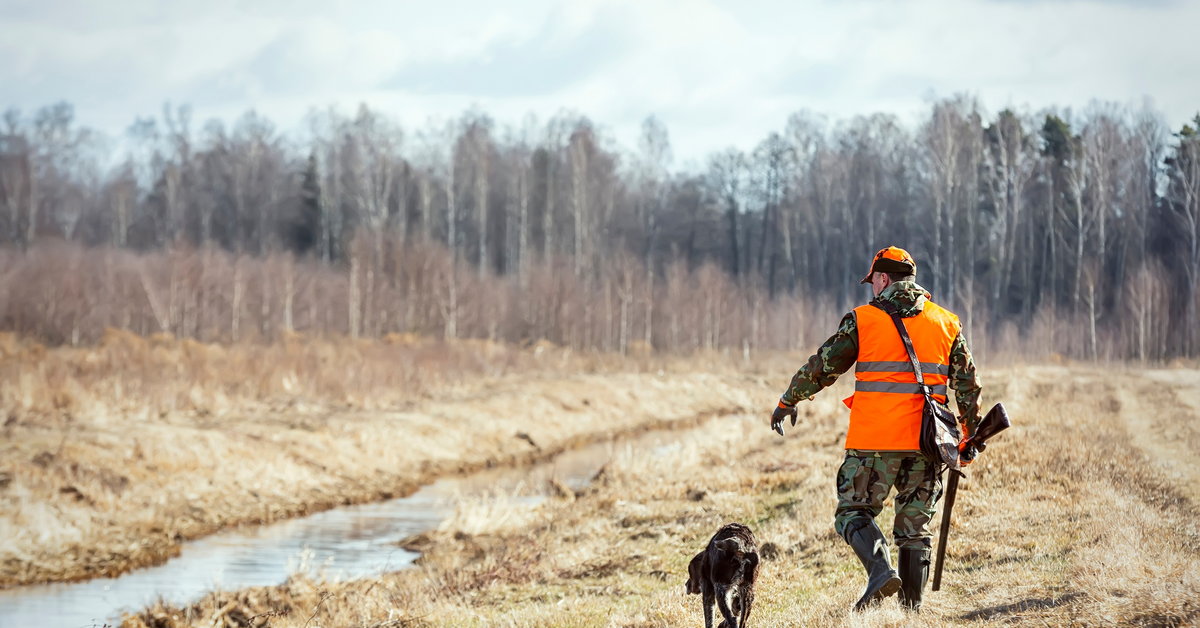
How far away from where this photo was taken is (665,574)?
9.62 metres

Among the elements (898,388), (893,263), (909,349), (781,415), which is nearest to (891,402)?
(898,388)

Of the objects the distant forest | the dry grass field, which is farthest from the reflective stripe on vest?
the distant forest

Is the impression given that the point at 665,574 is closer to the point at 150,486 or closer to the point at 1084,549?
the point at 1084,549

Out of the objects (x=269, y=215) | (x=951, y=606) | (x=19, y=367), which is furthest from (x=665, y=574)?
(x=269, y=215)

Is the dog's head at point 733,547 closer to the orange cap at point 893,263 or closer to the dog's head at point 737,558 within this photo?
the dog's head at point 737,558

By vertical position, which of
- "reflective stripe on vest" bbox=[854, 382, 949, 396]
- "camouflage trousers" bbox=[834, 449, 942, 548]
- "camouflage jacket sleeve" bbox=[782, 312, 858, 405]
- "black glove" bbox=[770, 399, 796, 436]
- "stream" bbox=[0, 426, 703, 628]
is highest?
"camouflage jacket sleeve" bbox=[782, 312, 858, 405]

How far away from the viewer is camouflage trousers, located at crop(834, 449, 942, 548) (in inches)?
255

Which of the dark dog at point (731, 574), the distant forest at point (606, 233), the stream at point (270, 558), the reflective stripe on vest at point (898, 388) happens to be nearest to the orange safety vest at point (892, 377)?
the reflective stripe on vest at point (898, 388)

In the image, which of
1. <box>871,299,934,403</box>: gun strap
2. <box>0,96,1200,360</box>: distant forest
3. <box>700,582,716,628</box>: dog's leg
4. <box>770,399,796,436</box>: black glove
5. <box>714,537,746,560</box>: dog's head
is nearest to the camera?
<box>714,537,746,560</box>: dog's head

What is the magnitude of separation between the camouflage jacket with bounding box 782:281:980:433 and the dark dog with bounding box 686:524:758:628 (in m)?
0.93

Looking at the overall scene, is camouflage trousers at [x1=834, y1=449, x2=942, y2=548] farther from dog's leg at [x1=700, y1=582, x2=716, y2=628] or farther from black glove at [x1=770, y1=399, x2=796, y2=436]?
dog's leg at [x1=700, y1=582, x2=716, y2=628]

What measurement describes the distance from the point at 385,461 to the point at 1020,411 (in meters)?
11.8

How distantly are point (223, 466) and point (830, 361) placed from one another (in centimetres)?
1425

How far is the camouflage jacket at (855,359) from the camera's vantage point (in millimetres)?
6516
